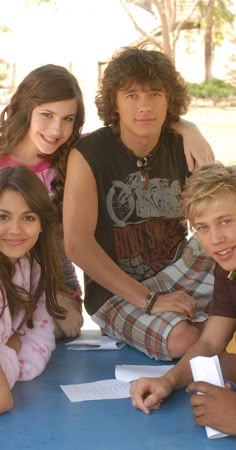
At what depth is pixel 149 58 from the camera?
11.0ft

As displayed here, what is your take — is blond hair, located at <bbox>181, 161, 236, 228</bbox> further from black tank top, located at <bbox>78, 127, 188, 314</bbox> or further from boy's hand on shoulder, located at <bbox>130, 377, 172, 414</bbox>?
black tank top, located at <bbox>78, 127, 188, 314</bbox>

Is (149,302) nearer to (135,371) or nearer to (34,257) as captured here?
(135,371)

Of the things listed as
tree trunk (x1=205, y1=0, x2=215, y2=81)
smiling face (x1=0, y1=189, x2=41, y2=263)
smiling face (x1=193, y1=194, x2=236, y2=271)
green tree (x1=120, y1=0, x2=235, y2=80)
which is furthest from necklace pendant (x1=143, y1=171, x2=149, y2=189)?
tree trunk (x1=205, y1=0, x2=215, y2=81)

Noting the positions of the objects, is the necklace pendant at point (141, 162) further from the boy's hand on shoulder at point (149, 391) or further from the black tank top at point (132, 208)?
the boy's hand on shoulder at point (149, 391)

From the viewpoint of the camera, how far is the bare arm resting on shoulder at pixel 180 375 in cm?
260

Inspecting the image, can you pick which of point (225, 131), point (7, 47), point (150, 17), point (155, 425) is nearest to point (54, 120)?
point (155, 425)

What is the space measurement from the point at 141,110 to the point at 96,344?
1.03 metres

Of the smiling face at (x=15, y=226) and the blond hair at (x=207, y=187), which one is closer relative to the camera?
the blond hair at (x=207, y=187)

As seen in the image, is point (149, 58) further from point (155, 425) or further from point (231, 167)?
point (155, 425)

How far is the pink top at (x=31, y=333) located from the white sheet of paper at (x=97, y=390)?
16cm

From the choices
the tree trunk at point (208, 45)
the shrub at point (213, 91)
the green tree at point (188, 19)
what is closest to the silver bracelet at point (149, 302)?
the green tree at point (188, 19)

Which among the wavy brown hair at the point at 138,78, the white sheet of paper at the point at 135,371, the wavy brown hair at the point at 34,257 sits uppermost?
the wavy brown hair at the point at 138,78

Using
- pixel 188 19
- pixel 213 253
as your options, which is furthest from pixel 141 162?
pixel 188 19

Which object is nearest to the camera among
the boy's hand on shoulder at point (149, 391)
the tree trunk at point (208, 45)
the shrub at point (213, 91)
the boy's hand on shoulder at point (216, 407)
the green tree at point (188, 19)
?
the boy's hand on shoulder at point (216, 407)
